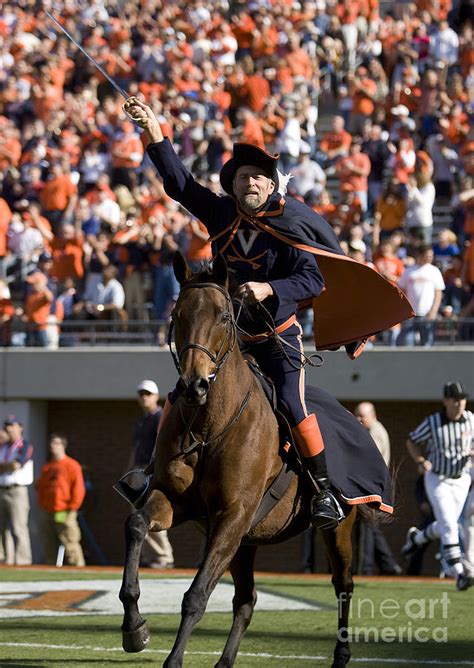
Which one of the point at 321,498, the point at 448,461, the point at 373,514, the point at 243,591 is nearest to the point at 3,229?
the point at 448,461

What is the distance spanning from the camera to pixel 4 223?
19016mm

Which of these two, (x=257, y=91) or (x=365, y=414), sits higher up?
(x=257, y=91)

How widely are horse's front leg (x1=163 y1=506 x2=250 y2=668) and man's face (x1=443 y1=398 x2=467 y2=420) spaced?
5.72 m

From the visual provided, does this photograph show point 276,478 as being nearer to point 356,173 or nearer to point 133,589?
point 133,589

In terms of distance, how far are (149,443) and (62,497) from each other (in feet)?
6.65

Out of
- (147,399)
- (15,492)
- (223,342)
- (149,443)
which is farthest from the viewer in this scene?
(15,492)

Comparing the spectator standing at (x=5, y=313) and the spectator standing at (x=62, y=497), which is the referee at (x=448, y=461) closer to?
the spectator standing at (x=62, y=497)

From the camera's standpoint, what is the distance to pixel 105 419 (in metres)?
18.1

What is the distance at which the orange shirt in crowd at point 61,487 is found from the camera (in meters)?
16.0

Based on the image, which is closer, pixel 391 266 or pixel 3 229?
pixel 391 266

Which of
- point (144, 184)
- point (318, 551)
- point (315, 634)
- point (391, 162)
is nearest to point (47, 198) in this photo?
point (144, 184)

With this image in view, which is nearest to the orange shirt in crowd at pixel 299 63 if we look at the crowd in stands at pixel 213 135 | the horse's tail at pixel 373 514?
the crowd in stands at pixel 213 135

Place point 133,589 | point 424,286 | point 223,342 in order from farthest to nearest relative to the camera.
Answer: point 424,286
point 223,342
point 133,589

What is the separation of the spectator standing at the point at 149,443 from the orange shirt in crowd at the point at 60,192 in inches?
209
